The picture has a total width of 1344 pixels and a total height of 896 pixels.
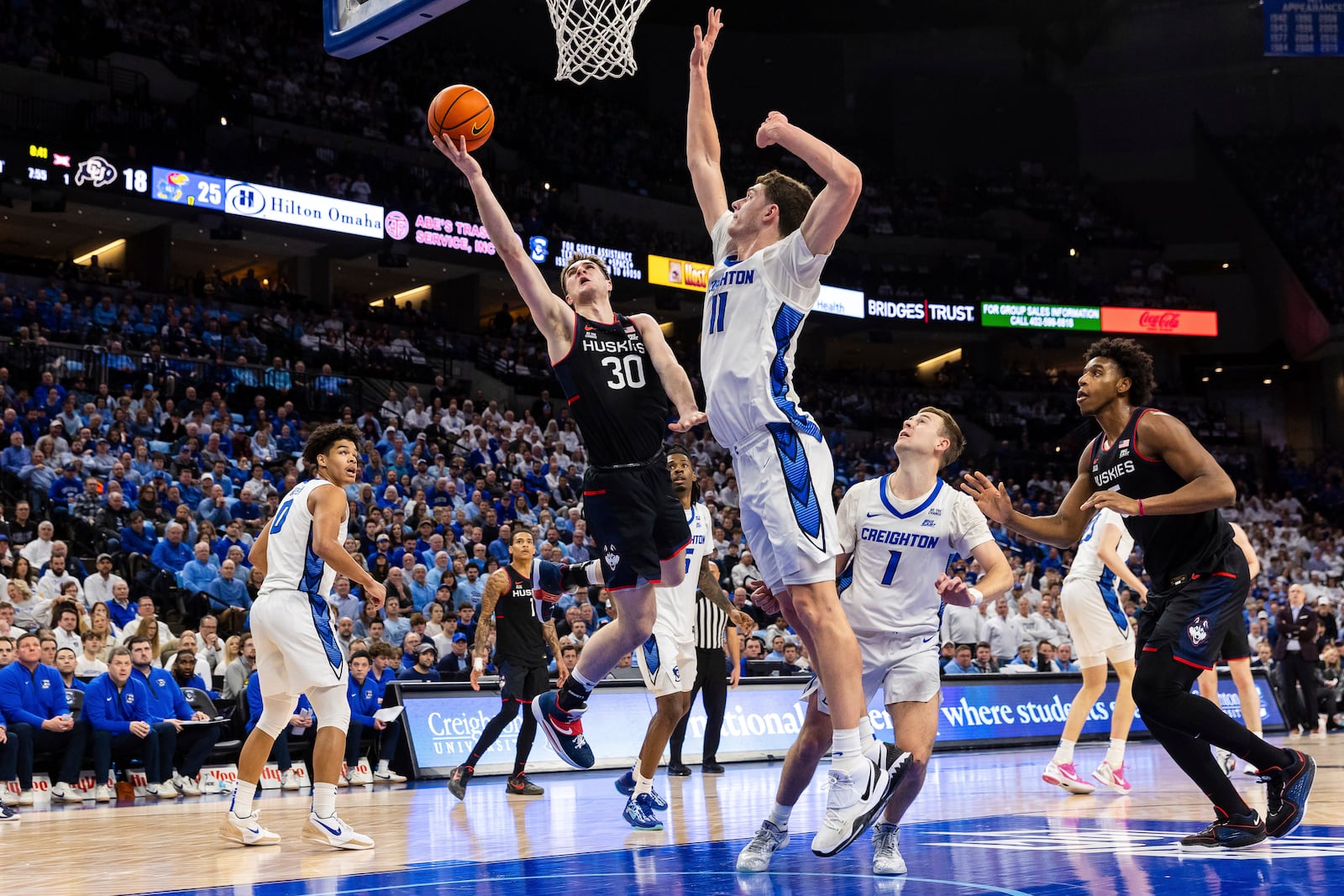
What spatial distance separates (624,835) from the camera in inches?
290

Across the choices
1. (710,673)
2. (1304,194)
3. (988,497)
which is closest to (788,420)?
(988,497)

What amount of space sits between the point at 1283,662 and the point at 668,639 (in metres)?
12.9

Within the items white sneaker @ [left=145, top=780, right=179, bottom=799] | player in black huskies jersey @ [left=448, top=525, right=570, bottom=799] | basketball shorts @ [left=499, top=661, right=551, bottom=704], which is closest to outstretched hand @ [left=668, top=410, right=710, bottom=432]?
player in black huskies jersey @ [left=448, top=525, right=570, bottom=799]

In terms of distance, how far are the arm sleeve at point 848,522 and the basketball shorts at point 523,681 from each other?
538 centimetres

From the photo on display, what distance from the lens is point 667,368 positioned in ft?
22.5

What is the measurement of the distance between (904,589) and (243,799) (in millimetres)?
4062

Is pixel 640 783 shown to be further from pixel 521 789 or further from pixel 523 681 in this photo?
pixel 523 681

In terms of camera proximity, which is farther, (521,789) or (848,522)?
(521,789)

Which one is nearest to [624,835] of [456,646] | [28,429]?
[456,646]

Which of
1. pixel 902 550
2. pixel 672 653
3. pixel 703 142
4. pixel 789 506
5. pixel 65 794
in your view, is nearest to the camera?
pixel 789 506

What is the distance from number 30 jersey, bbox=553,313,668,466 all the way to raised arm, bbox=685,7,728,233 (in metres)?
0.99

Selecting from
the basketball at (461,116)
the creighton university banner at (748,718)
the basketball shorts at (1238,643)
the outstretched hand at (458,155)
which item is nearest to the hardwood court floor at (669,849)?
the basketball shorts at (1238,643)

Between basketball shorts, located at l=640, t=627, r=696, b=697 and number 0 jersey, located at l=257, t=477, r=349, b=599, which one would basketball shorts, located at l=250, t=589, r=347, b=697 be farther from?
basketball shorts, located at l=640, t=627, r=696, b=697

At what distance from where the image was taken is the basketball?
6859 mm
